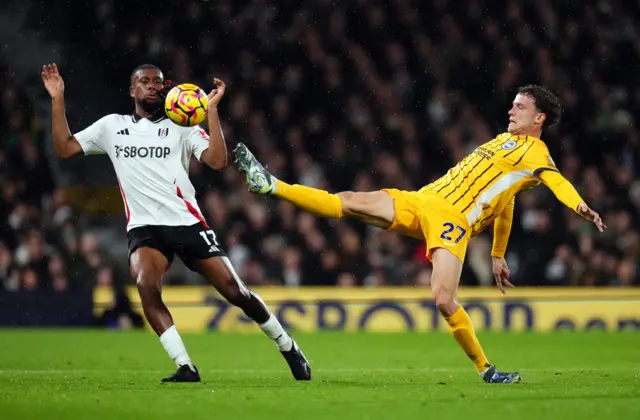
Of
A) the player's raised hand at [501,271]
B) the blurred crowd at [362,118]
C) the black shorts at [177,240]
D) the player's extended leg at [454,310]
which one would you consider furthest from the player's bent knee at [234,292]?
the blurred crowd at [362,118]

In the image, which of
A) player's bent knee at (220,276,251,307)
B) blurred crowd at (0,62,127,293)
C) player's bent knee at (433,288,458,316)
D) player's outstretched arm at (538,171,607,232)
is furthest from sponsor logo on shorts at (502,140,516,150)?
blurred crowd at (0,62,127,293)

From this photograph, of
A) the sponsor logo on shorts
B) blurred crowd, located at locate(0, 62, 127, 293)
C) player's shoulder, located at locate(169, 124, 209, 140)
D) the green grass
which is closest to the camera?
the green grass

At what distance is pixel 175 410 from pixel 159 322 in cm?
179

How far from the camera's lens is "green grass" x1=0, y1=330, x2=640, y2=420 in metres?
6.15

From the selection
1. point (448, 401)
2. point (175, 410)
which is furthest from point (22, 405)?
point (448, 401)

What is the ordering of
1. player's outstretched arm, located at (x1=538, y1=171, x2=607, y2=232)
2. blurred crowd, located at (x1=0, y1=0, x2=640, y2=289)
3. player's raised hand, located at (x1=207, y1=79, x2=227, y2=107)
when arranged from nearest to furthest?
player's outstretched arm, located at (x1=538, y1=171, x2=607, y2=232)
player's raised hand, located at (x1=207, y1=79, x2=227, y2=107)
blurred crowd, located at (x1=0, y1=0, x2=640, y2=289)

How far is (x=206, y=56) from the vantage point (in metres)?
19.9

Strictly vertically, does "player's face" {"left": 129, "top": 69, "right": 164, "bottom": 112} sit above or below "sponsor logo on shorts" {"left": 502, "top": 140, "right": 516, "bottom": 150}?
above

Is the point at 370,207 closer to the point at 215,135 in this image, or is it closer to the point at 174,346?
the point at 215,135

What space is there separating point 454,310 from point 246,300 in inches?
58.5

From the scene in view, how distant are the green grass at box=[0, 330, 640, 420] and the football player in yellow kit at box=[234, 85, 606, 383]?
589 millimetres

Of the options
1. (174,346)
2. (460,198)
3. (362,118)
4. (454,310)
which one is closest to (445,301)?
(454,310)

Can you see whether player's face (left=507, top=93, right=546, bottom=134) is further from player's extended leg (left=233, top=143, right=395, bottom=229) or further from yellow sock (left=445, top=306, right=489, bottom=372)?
yellow sock (left=445, top=306, right=489, bottom=372)

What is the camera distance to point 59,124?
7957 mm
